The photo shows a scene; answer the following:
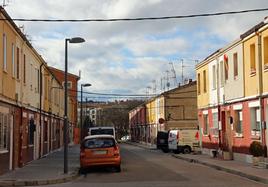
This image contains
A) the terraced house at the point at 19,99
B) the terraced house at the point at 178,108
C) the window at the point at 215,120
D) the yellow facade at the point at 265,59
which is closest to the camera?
the terraced house at the point at 19,99

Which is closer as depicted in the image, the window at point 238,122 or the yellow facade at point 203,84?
the window at point 238,122

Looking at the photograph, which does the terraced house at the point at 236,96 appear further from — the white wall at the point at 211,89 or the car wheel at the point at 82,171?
the car wheel at the point at 82,171

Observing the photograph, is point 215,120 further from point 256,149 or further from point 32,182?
point 32,182

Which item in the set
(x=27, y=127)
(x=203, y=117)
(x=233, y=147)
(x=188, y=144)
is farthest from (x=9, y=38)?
(x=188, y=144)

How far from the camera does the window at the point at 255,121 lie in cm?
2727

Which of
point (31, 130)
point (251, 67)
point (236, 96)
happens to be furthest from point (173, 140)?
point (251, 67)

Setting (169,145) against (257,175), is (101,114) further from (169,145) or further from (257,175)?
(257,175)

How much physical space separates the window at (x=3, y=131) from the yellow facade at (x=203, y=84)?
18.8 metres

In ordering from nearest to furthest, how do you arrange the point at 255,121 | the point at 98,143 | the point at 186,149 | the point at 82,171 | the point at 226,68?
the point at 98,143 → the point at 82,171 → the point at 255,121 → the point at 226,68 → the point at 186,149

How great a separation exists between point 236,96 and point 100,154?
9417 millimetres

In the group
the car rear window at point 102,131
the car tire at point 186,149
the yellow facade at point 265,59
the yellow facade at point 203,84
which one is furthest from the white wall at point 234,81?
the car tire at point 186,149

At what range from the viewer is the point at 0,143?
21625mm

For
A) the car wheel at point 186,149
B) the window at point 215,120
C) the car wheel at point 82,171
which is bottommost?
the car wheel at point 82,171

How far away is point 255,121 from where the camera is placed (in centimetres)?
2788
